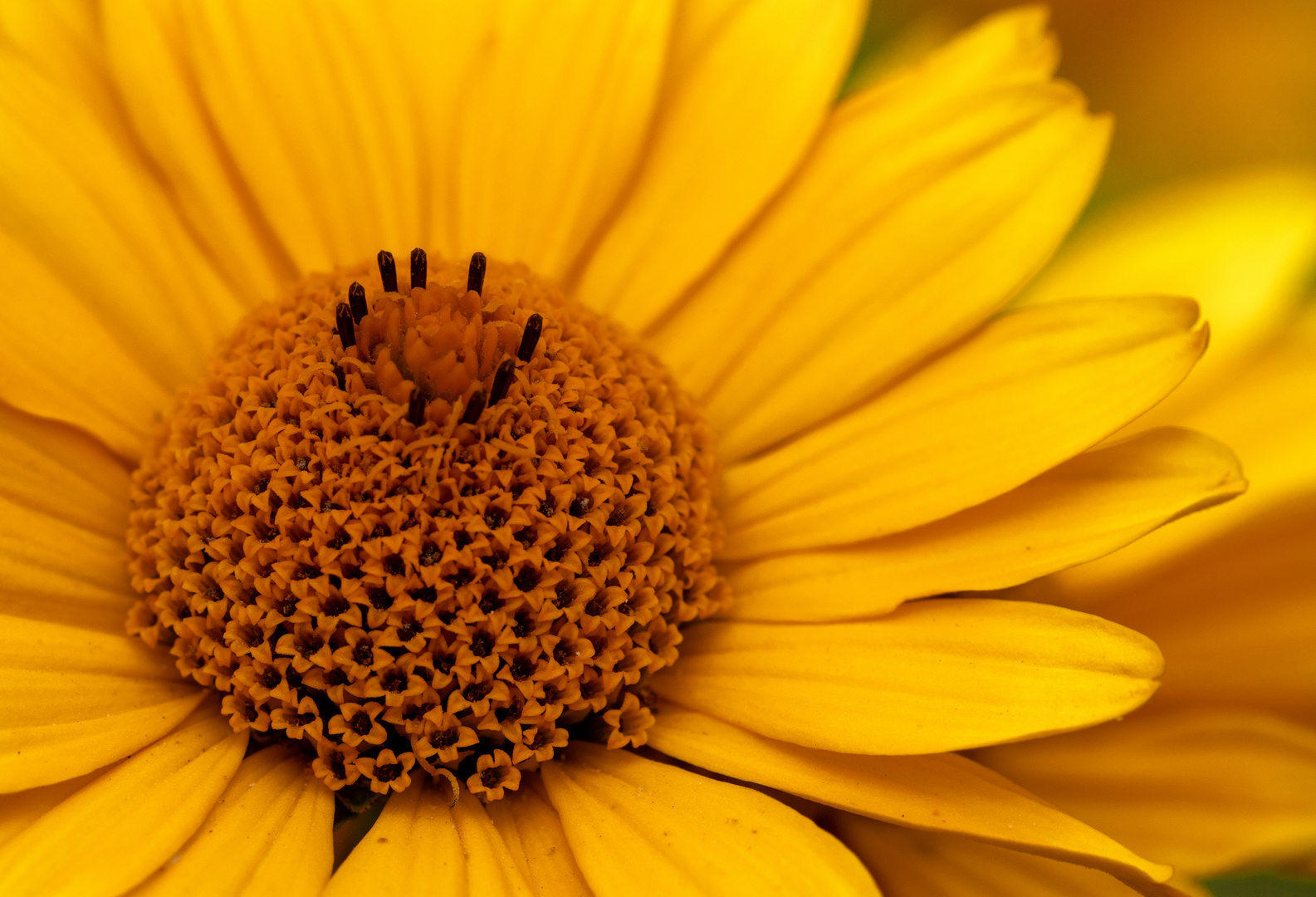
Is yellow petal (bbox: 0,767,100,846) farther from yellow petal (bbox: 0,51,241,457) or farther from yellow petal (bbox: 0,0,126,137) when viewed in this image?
yellow petal (bbox: 0,0,126,137)

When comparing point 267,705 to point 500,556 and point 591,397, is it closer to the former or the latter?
point 500,556

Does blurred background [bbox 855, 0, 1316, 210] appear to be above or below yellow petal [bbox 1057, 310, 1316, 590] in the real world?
above

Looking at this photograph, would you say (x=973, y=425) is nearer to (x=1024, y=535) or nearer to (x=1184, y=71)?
(x=1024, y=535)

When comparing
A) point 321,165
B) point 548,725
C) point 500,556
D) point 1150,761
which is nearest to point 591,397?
point 500,556

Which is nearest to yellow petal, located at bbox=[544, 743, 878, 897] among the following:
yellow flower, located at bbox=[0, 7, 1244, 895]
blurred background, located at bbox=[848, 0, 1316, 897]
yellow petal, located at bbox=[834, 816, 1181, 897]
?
yellow flower, located at bbox=[0, 7, 1244, 895]

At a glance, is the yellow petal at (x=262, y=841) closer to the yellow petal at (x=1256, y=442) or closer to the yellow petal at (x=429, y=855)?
the yellow petal at (x=429, y=855)

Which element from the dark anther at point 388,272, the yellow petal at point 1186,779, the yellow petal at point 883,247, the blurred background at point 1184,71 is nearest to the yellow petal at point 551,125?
the yellow petal at point 883,247
